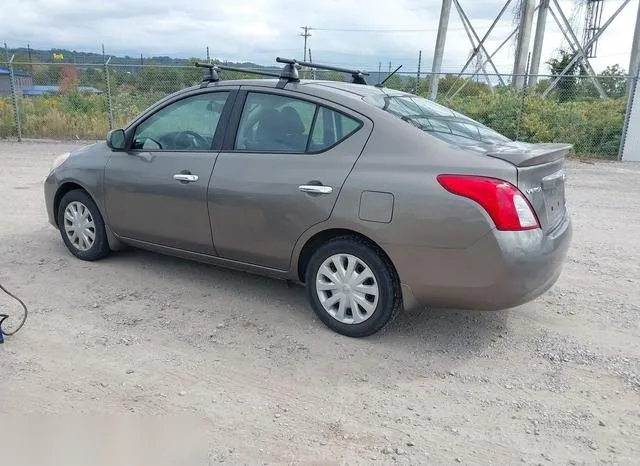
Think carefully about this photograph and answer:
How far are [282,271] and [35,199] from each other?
539 centimetres

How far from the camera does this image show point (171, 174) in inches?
177

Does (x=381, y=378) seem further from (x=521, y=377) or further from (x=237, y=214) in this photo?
(x=237, y=214)

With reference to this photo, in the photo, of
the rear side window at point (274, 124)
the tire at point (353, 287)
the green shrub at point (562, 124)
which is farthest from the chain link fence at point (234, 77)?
the tire at point (353, 287)

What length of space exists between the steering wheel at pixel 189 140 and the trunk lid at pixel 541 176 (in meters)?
2.20

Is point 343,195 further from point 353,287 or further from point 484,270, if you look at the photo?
point 484,270

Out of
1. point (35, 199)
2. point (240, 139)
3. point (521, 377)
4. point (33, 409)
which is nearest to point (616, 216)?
point (521, 377)

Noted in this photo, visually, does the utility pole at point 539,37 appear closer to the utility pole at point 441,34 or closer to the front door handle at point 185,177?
the utility pole at point 441,34

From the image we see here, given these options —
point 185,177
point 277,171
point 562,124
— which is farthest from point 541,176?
point 562,124

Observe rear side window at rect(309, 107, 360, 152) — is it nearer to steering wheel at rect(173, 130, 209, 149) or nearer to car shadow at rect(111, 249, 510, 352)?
steering wheel at rect(173, 130, 209, 149)

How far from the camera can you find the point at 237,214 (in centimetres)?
416

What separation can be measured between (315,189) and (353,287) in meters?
0.69

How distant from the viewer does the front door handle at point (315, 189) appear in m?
3.72

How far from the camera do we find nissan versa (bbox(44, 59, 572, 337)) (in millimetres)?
3365

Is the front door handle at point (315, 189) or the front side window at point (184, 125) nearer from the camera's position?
the front door handle at point (315, 189)
